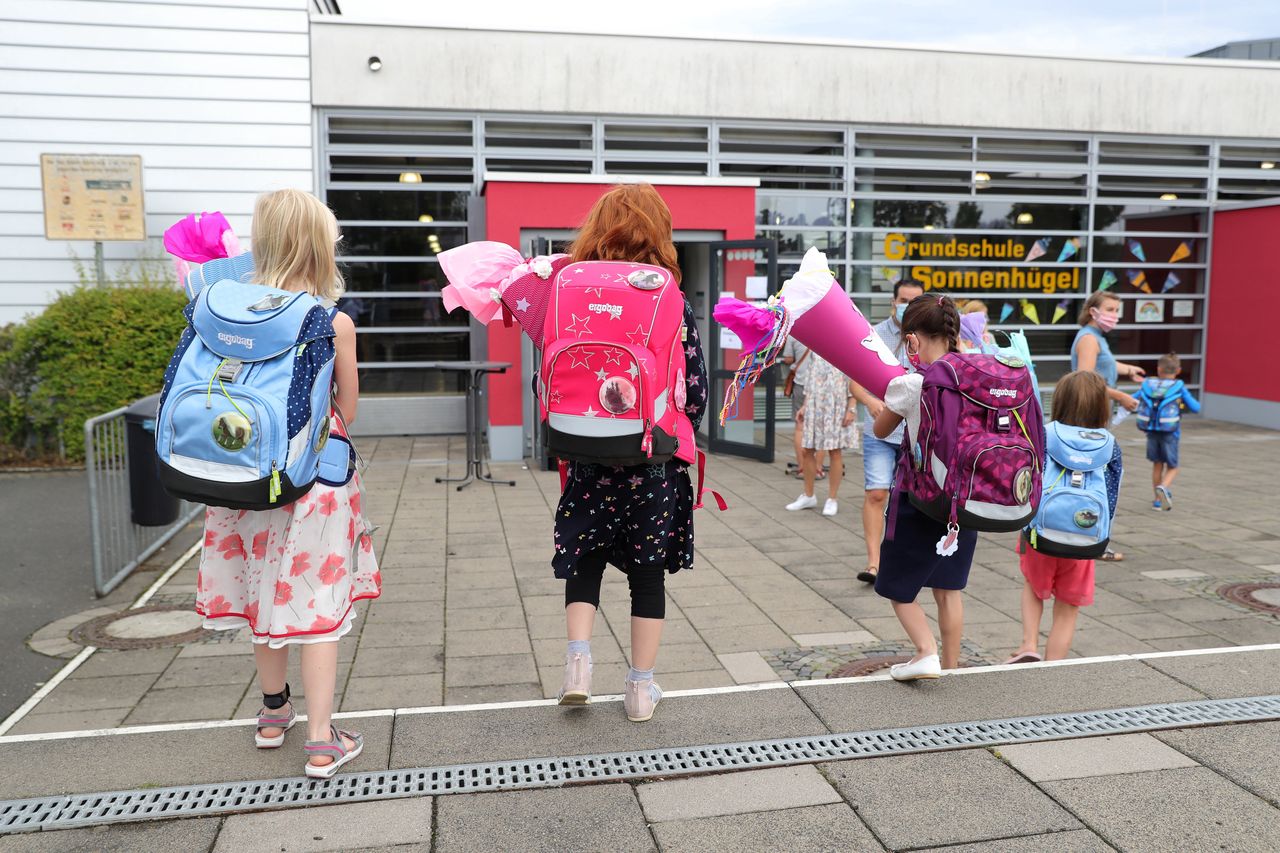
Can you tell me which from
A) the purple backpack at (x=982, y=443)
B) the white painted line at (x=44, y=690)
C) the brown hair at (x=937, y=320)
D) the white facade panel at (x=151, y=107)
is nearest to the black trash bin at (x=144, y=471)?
the white painted line at (x=44, y=690)

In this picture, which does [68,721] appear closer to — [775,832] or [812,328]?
[775,832]

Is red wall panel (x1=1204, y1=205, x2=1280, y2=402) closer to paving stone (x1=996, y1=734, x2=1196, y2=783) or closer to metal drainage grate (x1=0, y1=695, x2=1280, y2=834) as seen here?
metal drainage grate (x1=0, y1=695, x2=1280, y2=834)

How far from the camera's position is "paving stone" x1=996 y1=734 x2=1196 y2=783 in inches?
121

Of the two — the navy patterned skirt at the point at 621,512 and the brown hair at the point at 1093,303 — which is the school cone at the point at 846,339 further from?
the brown hair at the point at 1093,303

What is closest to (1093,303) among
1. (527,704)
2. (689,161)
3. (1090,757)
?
(1090,757)

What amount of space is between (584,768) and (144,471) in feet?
14.0

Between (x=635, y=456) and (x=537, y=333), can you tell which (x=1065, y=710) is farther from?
(x=537, y=333)

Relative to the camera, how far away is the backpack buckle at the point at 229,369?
9.15ft

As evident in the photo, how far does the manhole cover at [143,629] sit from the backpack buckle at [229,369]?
2666 millimetres

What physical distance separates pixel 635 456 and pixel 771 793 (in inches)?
41.8

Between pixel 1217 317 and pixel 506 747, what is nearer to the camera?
pixel 506 747

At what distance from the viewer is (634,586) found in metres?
3.38

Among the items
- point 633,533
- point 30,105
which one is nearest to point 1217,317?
point 633,533

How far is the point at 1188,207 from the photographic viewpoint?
15.2 metres
